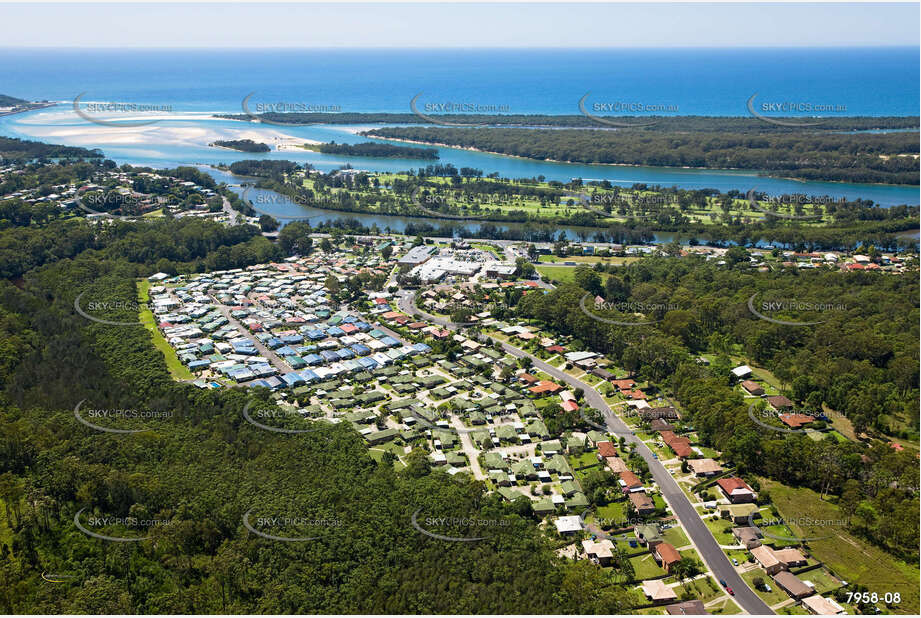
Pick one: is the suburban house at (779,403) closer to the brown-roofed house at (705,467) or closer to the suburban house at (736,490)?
the brown-roofed house at (705,467)

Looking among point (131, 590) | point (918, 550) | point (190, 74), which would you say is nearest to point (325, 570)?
point (131, 590)

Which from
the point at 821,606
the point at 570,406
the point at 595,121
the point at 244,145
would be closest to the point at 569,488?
the point at 570,406

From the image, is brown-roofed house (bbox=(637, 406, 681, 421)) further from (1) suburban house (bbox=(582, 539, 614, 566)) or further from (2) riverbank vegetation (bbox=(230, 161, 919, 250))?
(2) riverbank vegetation (bbox=(230, 161, 919, 250))

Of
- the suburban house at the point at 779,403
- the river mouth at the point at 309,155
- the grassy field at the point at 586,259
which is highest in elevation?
the river mouth at the point at 309,155

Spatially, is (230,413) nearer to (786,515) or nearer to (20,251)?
(786,515)

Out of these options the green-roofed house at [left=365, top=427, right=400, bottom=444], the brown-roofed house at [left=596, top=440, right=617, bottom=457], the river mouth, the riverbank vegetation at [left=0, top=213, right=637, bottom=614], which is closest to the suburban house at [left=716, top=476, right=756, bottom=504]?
the brown-roofed house at [left=596, top=440, right=617, bottom=457]

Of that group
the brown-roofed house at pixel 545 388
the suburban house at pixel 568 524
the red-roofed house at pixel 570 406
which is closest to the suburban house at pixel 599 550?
the suburban house at pixel 568 524
